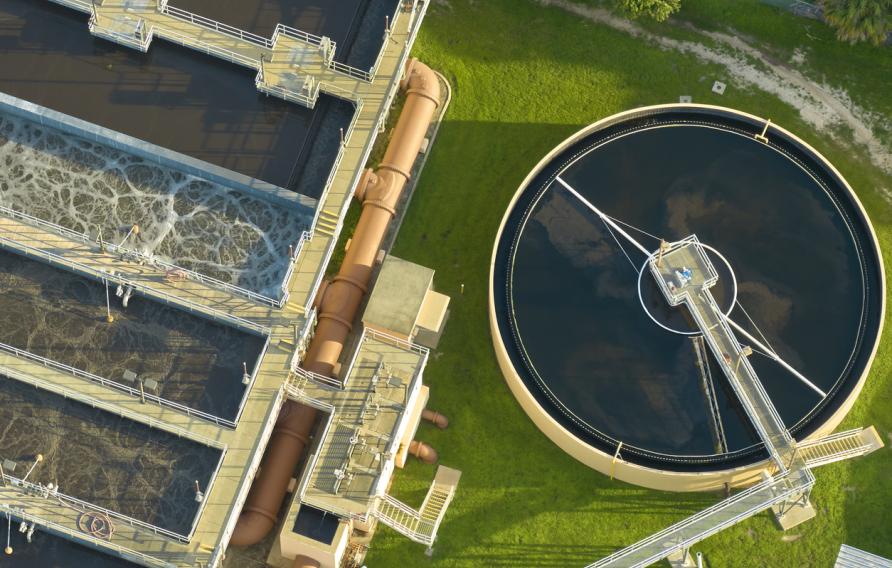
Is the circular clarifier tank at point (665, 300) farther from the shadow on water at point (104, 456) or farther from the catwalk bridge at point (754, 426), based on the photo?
the shadow on water at point (104, 456)

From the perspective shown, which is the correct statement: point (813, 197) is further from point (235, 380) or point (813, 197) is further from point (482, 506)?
point (235, 380)

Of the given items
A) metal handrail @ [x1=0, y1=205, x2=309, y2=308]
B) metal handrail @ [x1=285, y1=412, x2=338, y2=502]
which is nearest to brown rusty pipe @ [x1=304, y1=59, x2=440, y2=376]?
metal handrail @ [x1=285, y1=412, x2=338, y2=502]

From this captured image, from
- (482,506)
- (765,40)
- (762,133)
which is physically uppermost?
(765,40)

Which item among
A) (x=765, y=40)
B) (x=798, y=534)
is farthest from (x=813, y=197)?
(x=798, y=534)

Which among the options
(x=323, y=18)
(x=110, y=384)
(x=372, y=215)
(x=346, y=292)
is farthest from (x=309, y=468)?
(x=323, y=18)

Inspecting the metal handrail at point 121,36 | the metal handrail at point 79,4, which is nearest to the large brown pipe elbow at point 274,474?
the metal handrail at point 121,36
